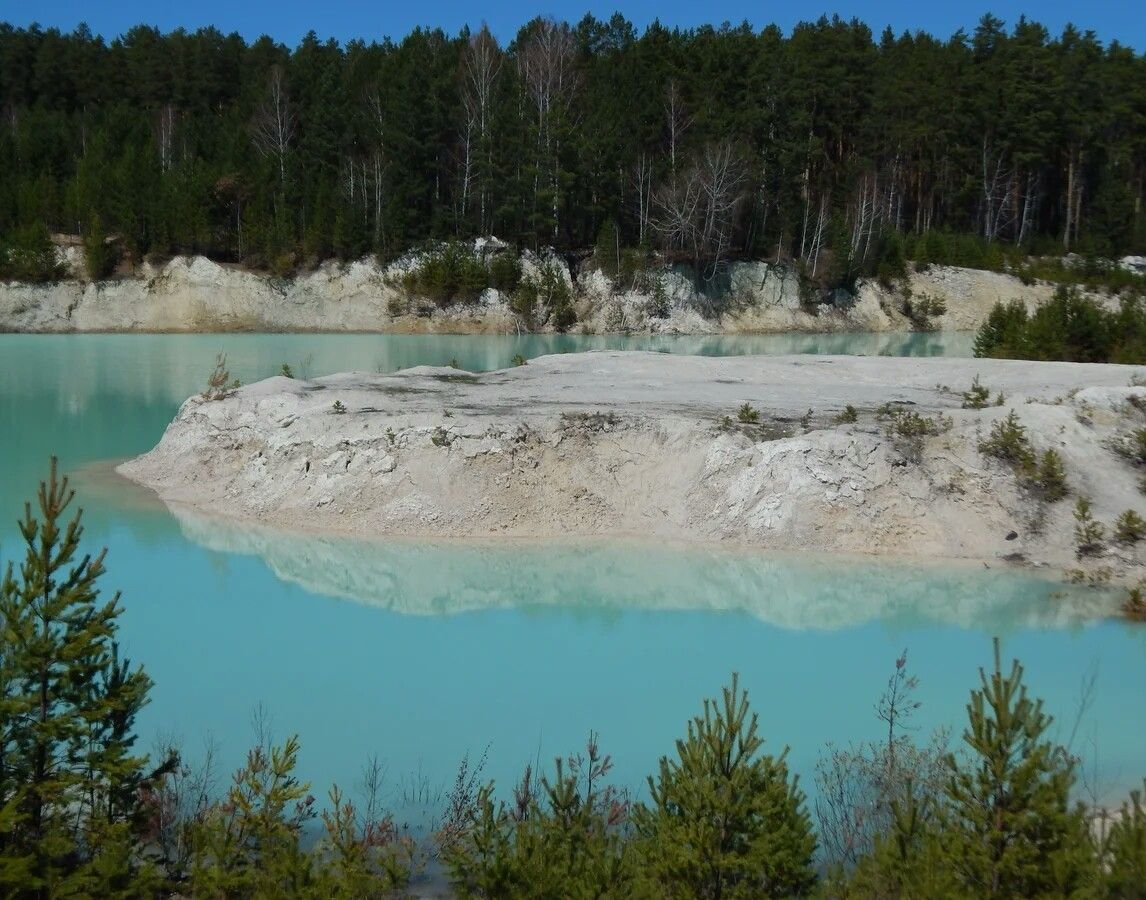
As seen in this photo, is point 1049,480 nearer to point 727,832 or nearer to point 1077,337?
point 727,832

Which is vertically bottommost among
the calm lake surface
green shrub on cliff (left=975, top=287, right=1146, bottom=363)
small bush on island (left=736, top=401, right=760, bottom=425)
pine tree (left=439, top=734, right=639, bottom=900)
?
the calm lake surface

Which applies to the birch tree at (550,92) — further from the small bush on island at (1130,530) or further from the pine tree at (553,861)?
the pine tree at (553,861)

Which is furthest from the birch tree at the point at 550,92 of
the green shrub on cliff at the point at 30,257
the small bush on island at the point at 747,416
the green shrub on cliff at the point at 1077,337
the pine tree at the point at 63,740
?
the pine tree at the point at 63,740

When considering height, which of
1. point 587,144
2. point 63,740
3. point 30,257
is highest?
point 587,144

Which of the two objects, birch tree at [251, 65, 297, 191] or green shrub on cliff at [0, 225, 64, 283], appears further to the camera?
birch tree at [251, 65, 297, 191]

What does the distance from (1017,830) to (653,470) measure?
1169 centimetres

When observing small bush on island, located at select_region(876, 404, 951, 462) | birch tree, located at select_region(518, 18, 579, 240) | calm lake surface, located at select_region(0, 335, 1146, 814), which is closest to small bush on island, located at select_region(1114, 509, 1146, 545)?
calm lake surface, located at select_region(0, 335, 1146, 814)

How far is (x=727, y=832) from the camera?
5152 millimetres

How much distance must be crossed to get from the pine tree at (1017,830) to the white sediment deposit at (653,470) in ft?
32.6

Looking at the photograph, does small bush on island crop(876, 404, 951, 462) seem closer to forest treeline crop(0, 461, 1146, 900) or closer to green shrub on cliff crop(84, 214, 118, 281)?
forest treeline crop(0, 461, 1146, 900)

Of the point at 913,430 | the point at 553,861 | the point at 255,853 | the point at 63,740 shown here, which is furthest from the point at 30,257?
the point at 553,861

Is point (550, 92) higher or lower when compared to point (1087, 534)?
higher

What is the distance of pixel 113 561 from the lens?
14023 mm

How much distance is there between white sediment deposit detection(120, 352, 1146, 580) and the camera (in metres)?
15.1
